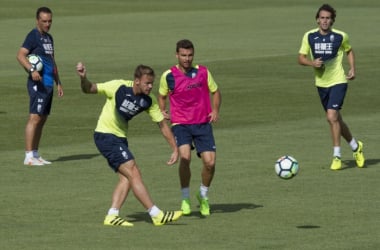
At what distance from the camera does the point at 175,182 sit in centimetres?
1934

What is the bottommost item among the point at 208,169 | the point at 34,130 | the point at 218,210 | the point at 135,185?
the point at 34,130

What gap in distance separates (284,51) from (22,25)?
14.2 metres

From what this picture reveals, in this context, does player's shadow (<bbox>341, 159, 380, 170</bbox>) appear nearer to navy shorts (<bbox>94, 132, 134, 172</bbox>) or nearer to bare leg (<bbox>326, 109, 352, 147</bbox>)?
bare leg (<bbox>326, 109, 352, 147</bbox>)

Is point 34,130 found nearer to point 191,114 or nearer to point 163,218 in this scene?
point 191,114

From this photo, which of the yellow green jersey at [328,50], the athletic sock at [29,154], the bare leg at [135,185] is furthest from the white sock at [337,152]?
the bare leg at [135,185]

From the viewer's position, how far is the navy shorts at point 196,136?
16.8m

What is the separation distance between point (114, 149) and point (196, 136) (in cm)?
142

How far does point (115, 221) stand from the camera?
1576cm

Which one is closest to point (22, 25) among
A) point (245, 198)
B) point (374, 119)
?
point (374, 119)

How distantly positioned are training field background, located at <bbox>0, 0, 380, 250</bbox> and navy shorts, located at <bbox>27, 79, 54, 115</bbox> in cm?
92

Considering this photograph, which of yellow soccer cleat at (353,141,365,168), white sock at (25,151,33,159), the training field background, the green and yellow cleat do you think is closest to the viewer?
the training field background

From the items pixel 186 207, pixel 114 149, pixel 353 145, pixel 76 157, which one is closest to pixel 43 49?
pixel 76 157


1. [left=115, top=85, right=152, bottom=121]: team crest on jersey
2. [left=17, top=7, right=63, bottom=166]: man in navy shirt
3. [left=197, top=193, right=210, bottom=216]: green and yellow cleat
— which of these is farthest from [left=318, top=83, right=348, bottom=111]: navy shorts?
[left=115, top=85, right=152, bottom=121]: team crest on jersey

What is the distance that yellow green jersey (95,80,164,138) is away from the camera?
1595cm
